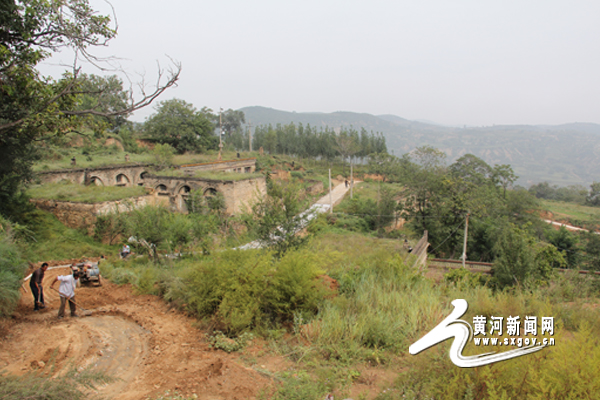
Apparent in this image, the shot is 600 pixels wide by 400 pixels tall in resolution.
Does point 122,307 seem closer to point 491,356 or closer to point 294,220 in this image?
point 294,220

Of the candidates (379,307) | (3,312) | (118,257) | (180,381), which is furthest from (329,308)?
(118,257)

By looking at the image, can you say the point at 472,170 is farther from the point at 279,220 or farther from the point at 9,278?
the point at 9,278

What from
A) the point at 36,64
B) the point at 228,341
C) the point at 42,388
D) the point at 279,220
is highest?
the point at 36,64

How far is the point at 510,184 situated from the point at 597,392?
119ft

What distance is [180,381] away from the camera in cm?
403

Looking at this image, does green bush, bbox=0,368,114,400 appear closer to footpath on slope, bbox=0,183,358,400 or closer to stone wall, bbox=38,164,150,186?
footpath on slope, bbox=0,183,358,400

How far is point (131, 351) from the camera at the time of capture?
5199 mm

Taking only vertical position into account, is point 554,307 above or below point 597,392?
below

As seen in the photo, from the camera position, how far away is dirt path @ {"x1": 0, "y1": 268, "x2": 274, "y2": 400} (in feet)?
13.1

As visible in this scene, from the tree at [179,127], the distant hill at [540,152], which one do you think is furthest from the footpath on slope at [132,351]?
the distant hill at [540,152]

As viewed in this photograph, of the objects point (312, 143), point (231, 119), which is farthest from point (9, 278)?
point (231, 119)

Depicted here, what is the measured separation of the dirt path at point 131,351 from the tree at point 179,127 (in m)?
28.5

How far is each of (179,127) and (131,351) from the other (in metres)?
31.7

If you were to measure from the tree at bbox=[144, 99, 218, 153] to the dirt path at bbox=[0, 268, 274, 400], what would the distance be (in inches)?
1122
